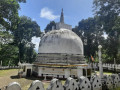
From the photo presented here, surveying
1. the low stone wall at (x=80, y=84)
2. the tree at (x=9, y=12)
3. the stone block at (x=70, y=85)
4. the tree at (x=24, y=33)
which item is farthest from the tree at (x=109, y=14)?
the tree at (x=24, y=33)

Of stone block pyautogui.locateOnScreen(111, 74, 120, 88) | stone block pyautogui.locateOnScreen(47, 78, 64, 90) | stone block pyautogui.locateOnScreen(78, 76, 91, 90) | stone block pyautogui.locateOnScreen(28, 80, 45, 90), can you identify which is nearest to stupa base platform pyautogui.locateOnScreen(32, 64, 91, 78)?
stone block pyautogui.locateOnScreen(111, 74, 120, 88)

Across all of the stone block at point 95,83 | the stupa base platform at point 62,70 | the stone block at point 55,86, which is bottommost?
the stupa base platform at point 62,70

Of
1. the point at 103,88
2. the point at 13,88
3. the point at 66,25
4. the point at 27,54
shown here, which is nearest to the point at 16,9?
the point at 66,25

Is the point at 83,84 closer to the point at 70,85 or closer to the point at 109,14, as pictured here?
the point at 70,85

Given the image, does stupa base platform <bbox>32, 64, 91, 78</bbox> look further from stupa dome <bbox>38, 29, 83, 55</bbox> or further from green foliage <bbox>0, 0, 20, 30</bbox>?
green foliage <bbox>0, 0, 20, 30</bbox>

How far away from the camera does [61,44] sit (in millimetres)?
14953

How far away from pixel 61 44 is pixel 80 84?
32.7ft

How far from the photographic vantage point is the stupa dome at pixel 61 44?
14922 millimetres

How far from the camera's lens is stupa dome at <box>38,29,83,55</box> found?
587 inches

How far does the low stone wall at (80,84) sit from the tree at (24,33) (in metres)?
28.3

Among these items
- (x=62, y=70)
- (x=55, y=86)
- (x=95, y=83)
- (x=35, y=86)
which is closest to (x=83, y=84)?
(x=95, y=83)

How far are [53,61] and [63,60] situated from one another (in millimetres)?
1499

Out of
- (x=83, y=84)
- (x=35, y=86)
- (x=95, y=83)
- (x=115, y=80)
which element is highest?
(x=35, y=86)

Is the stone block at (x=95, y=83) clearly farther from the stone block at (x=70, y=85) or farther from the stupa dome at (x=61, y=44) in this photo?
the stupa dome at (x=61, y=44)
